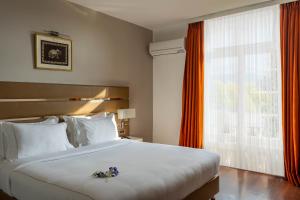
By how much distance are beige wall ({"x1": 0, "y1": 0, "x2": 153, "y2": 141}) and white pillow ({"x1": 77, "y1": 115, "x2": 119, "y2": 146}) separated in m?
0.75

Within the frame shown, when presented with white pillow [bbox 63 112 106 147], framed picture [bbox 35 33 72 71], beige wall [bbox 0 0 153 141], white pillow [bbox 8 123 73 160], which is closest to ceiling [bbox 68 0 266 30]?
beige wall [bbox 0 0 153 141]

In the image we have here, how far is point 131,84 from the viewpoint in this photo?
15.2 feet

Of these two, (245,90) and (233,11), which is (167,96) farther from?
(233,11)

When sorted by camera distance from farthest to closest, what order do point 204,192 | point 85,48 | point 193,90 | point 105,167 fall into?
1. point 193,90
2. point 85,48
3. point 204,192
4. point 105,167

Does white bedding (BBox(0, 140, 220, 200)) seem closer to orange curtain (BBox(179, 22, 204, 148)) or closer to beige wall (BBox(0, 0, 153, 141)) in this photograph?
beige wall (BBox(0, 0, 153, 141))

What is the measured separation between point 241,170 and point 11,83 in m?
3.62

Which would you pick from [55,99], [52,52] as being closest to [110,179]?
[55,99]

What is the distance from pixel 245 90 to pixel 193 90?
92 centimetres

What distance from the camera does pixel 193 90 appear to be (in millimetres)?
4473

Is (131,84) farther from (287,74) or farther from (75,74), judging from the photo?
(287,74)

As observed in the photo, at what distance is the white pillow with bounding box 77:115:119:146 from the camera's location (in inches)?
125

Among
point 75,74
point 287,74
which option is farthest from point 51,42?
point 287,74

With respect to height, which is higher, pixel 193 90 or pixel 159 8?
pixel 159 8

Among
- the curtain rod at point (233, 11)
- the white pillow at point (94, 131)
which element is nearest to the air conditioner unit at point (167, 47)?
the curtain rod at point (233, 11)
